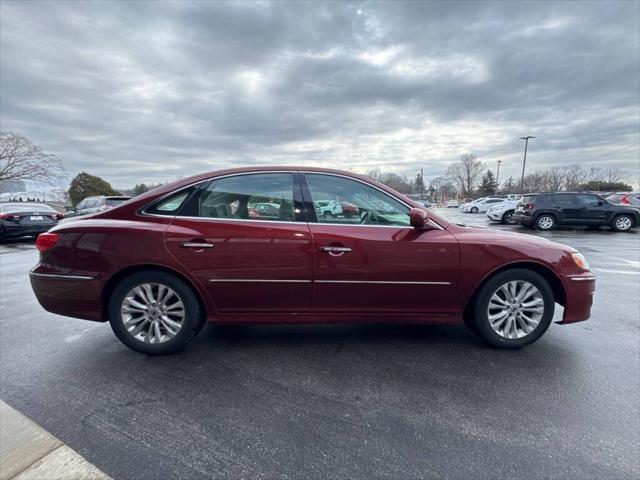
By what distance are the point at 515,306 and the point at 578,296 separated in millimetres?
608

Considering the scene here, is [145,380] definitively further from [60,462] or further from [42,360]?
[42,360]

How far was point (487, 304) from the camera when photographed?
2885 millimetres

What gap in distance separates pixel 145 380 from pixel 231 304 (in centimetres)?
85

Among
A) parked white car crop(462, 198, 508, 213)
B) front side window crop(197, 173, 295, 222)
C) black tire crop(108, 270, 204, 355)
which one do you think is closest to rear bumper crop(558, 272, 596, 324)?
front side window crop(197, 173, 295, 222)

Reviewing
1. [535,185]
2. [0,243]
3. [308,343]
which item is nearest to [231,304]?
[308,343]

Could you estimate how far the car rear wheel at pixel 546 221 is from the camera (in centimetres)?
1362

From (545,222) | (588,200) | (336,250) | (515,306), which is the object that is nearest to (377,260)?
(336,250)

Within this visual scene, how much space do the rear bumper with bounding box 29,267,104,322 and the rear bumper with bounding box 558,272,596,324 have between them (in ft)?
13.6

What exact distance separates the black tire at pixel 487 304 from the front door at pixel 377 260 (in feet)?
0.99

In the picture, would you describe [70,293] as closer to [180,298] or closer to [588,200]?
[180,298]

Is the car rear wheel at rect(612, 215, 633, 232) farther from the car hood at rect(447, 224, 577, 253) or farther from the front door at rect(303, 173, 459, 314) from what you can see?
the front door at rect(303, 173, 459, 314)

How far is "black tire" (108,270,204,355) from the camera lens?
2.73m

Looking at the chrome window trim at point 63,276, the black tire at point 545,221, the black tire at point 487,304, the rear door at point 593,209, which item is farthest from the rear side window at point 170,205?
the rear door at point 593,209

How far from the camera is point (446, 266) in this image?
279 centimetres
